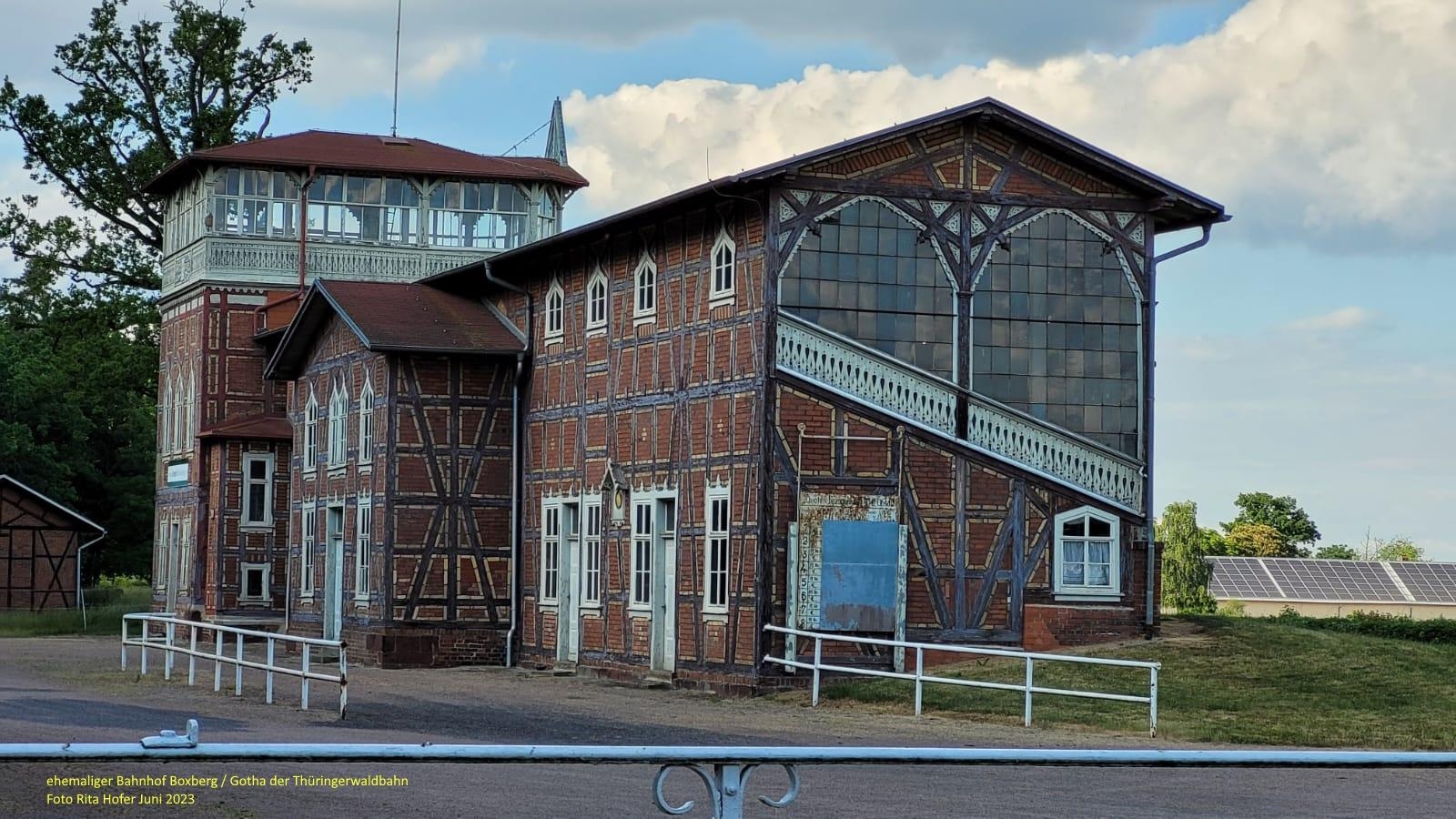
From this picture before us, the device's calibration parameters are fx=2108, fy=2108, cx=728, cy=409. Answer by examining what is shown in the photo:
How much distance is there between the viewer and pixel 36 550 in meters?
57.8

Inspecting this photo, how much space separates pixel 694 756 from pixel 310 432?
33359mm

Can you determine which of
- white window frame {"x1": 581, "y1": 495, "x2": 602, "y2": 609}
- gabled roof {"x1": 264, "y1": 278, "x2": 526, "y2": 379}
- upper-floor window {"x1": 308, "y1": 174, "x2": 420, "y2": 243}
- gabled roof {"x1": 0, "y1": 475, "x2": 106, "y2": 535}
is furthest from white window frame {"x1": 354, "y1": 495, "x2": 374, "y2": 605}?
Result: gabled roof {"x1": 0, "y1": 475, "x2": 106, "y2": 535}

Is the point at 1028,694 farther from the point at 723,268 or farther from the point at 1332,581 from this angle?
the point at 1332,581

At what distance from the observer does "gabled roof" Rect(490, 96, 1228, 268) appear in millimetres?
26000

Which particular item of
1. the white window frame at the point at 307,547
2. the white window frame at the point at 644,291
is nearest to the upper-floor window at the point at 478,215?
the white window frame at the point at 307,547

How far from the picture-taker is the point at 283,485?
46.0 metres

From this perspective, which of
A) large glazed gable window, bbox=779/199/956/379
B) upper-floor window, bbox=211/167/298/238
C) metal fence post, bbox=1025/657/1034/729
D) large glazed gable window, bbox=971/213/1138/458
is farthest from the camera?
upper-floor window, bbox=211/167/298/238

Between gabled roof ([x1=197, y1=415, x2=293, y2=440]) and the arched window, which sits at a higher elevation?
the arched window

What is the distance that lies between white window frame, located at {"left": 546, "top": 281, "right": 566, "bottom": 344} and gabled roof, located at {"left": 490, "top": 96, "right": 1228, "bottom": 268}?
4489 mm

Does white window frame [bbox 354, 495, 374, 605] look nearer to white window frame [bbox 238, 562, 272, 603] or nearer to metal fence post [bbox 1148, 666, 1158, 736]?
white window frame [bbox 238, 562, 272, 603]

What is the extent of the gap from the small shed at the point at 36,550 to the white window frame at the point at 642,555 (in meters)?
30.9

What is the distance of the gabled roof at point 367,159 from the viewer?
4588 centimetres

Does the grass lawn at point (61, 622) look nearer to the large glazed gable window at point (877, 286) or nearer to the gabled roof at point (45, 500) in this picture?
the gabled roof at point (45, 500)

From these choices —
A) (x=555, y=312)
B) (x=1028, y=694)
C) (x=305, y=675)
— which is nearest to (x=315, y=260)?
(x=555, y=312)
